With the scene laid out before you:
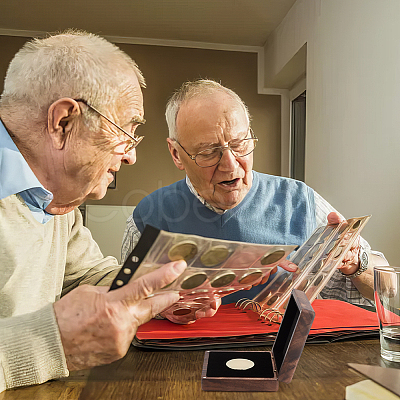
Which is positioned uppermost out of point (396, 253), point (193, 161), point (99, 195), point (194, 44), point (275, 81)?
point (194, 44)

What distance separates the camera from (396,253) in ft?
6.97

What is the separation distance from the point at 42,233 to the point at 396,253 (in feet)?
5.99

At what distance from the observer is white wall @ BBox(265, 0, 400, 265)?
2.18m

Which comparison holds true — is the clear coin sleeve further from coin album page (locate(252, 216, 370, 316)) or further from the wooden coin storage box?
coin album page (locate(252, 216, 370, 316))

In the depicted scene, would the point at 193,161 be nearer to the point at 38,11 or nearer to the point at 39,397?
the point at 39,397

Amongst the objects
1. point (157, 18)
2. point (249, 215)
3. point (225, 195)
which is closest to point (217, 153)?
point (225, 195)

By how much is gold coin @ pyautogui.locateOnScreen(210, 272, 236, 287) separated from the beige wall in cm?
360

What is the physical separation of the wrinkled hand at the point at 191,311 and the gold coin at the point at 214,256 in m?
0.26

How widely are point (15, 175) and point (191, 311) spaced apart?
19.3 inches

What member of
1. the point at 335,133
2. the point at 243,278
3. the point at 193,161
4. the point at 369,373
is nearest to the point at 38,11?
the point at 335,133

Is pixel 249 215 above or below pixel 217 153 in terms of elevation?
below

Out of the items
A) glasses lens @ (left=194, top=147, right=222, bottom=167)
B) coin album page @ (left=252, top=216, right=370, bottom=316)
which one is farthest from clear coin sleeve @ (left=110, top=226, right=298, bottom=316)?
glasses lens @ (left=194, top=147, right=222, bottom=167)

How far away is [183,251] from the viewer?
581 mm

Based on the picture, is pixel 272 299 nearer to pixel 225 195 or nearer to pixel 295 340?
pixel 295 340
